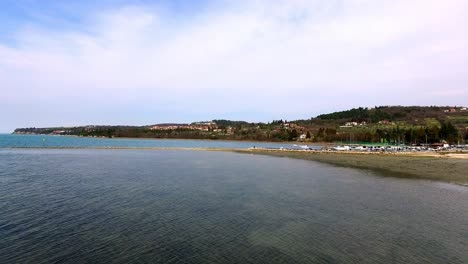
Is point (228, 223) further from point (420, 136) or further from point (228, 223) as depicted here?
point (420, 136)

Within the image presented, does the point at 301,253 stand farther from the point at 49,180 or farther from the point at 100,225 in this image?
the point at 49,180

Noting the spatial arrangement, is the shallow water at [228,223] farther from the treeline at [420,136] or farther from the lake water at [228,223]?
the treeline at [420,136]

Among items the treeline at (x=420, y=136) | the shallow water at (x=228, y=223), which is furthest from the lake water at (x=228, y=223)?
Answer: the treeline at (x=420, y=136)

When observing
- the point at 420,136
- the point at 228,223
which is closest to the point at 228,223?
the point at 228,223

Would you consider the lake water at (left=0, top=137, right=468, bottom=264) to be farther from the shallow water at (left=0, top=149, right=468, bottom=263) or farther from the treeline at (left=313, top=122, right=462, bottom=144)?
the treeline at (left=313, top=122, right=462, bottom=144)

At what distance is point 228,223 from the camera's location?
61.2 ft

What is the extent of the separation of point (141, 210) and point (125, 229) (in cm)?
429

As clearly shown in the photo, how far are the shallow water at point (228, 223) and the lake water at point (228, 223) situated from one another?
0.05 meters

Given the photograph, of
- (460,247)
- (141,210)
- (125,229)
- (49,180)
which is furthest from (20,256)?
(49,180)

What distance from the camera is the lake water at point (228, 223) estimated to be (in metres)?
13.9

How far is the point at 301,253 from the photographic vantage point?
14125 mm

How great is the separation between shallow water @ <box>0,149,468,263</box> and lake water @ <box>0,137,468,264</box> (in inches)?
2.1

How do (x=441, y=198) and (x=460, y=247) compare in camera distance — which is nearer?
(x=460, y=247)

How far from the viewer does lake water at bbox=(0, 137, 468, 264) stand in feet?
45.5
